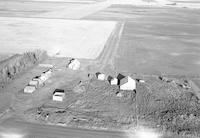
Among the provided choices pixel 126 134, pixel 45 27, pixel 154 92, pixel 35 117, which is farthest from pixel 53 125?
pixel 45 27

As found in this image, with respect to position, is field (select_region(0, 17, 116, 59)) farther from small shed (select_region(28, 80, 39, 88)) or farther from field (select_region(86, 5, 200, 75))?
small shed (select_region(28, 80, 39, 88))

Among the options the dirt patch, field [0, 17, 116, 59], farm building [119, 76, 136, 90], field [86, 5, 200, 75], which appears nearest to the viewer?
farm building [119, 76, 136, 90]

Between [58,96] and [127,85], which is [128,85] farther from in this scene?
[58,96]

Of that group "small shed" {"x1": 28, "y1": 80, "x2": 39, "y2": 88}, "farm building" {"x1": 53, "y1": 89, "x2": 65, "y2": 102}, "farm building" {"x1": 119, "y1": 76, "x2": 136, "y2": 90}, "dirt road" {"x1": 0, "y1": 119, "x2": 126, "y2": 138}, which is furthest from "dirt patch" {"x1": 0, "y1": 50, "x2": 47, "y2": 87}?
"farm building" {"x1": 119, "y1": 76, "x2": 136, "y2": 90}

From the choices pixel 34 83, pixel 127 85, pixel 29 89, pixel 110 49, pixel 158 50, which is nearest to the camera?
pixel 29 89

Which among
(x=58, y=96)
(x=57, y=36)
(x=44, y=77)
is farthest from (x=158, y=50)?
(x=58, y=96)

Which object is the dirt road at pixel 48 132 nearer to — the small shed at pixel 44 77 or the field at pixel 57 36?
the small shed at pixel 44 77

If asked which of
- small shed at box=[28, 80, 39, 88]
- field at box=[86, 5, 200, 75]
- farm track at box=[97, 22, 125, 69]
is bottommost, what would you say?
field at box=[86, 5, 200, 75]

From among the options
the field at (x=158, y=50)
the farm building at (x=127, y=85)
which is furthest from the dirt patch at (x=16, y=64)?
the farm building at (x=127, y=85)

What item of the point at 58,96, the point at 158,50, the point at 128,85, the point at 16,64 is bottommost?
the point at 158,50
